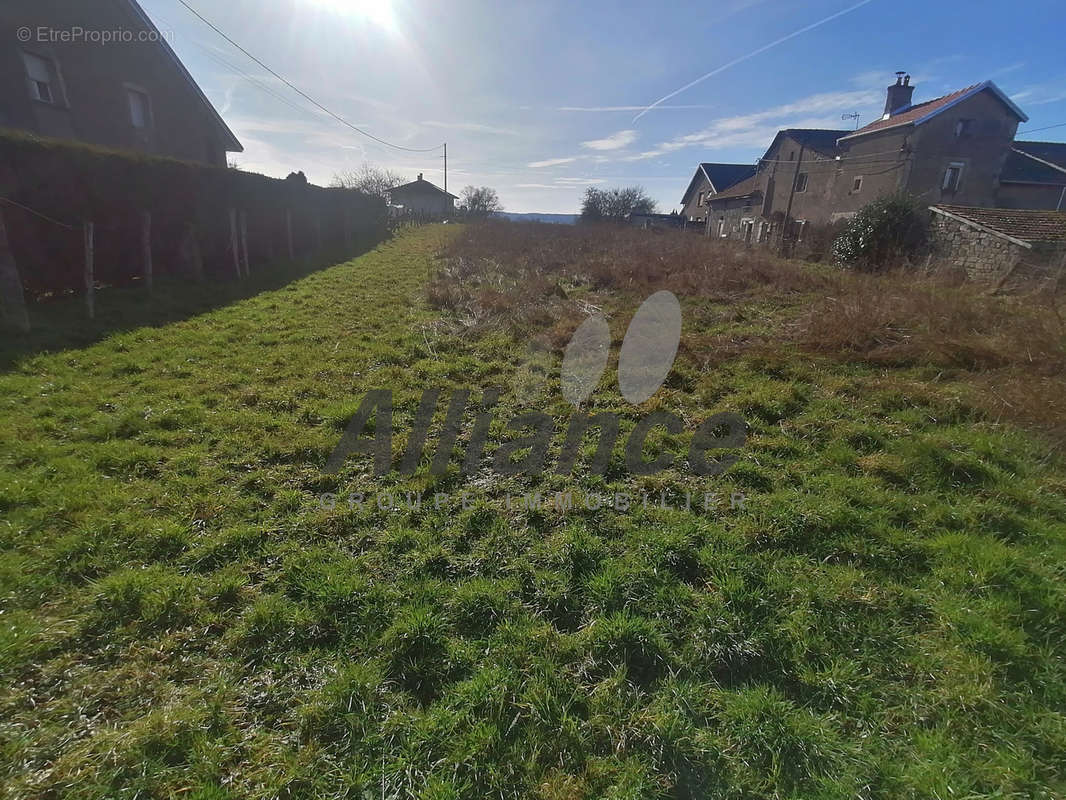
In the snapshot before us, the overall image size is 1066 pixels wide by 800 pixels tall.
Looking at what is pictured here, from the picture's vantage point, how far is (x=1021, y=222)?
12016 mm

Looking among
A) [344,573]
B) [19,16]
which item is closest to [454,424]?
[344,573]

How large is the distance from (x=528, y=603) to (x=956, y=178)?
28.7 meters

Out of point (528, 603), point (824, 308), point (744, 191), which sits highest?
point (744, 191)

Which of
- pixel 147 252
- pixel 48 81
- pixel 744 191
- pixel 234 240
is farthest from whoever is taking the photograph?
pixel 744 191

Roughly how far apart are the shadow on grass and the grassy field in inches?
26.4

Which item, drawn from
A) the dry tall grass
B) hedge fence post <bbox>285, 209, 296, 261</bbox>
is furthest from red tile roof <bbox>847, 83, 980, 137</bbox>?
hedge fence post <bbox>285, 209, 296, 261</bbox>

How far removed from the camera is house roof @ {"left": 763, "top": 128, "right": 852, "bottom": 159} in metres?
24.7

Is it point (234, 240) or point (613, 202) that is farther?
point (613, 202)

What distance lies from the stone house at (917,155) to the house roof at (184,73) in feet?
82.5

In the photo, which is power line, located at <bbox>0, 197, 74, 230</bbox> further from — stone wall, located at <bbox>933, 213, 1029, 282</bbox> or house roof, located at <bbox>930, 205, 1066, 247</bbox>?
house roof, located at <bbox>930, 205, 1066, 247</bbox>

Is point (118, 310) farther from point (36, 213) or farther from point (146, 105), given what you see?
point (146, 105)

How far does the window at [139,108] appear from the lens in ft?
47.0

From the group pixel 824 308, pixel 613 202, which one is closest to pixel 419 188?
pixel 613 202

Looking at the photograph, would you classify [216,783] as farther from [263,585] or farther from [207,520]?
[207,520]
